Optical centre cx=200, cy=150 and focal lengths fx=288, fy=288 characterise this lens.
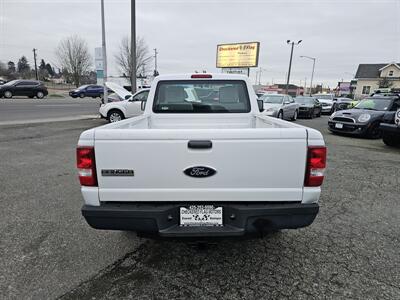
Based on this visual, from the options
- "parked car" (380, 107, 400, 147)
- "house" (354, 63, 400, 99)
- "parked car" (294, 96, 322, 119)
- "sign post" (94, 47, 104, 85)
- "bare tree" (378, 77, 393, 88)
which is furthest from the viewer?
"house" (354, 63, 400, 99)

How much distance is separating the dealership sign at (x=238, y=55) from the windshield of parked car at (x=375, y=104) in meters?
26.7

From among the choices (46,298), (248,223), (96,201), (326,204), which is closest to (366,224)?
(326,204)

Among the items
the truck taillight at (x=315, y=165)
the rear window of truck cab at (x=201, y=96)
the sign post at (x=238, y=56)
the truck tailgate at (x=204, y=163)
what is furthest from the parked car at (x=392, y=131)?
the sign post at (x=238, y=56)

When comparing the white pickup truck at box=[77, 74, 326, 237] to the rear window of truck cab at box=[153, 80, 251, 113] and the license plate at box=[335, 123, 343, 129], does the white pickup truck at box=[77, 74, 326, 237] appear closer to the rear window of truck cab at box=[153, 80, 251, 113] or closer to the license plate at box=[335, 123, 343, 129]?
the rear window of truck cab at box=[153, 80, 251, 113]

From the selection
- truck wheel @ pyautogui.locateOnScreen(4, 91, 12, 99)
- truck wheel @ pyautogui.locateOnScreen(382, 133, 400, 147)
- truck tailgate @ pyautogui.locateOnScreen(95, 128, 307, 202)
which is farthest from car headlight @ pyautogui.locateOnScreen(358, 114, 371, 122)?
truck wheel @ pyautogui.locateOnScreen(4, 91, 12, 99)

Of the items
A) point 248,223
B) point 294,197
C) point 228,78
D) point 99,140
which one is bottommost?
point 248,223

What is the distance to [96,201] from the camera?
2.47 m

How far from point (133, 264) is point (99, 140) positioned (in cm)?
144

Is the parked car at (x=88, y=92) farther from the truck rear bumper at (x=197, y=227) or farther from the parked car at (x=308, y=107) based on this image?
the truck rear bumper at (x=197, y=227)

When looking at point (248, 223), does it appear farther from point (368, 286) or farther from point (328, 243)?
point (328, 243)

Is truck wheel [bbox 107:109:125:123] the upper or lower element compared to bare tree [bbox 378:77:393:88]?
lower

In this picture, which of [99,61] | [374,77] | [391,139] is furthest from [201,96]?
[374,77]

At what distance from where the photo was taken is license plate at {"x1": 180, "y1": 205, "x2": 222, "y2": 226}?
2.45 metres

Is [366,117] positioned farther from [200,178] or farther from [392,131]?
[200,178]
